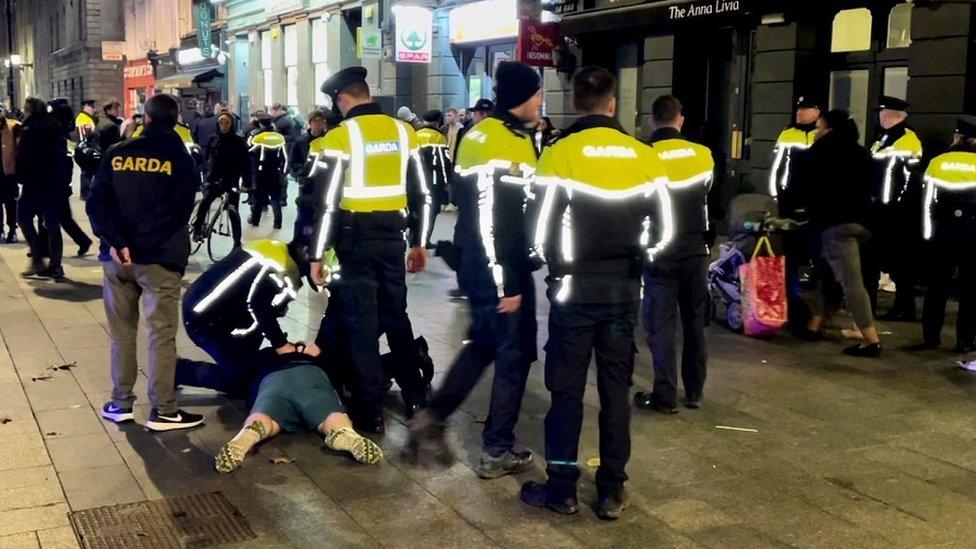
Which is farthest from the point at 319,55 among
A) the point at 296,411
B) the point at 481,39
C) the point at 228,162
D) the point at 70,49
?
the point at 70,49

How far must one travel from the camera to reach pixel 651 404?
6.90m

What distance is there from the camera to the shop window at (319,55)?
30.1 metres

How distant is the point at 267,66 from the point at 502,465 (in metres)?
31.3

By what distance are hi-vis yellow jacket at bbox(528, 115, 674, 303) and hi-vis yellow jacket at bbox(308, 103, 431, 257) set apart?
59.0 inches

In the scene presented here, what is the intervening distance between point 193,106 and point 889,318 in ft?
71.3

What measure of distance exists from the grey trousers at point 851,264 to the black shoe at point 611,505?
410cm

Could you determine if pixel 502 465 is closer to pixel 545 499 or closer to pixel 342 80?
pixel 545 499

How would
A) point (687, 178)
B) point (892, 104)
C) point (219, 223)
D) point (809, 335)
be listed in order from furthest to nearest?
point (219, 223) → point (892, 104) → point (809, 335) → point (687, 178)

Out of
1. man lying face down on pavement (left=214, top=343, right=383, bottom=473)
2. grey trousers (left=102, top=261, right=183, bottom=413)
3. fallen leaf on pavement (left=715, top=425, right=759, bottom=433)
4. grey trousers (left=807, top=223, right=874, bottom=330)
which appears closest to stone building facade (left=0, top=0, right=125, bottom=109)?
grey trousers (left=807, top=223, right=874, bottom=330)

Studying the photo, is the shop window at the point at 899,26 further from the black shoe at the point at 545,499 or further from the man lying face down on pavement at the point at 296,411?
the black shoe at the point at 545,499

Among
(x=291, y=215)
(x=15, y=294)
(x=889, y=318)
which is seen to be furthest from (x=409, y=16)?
(x=889, y=318)

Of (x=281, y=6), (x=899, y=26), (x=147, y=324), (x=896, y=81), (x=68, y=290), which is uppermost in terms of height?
(x=281, y=6)

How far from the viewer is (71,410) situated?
6.82 metres

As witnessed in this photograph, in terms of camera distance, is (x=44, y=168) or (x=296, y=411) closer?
(x=296, y=411)
